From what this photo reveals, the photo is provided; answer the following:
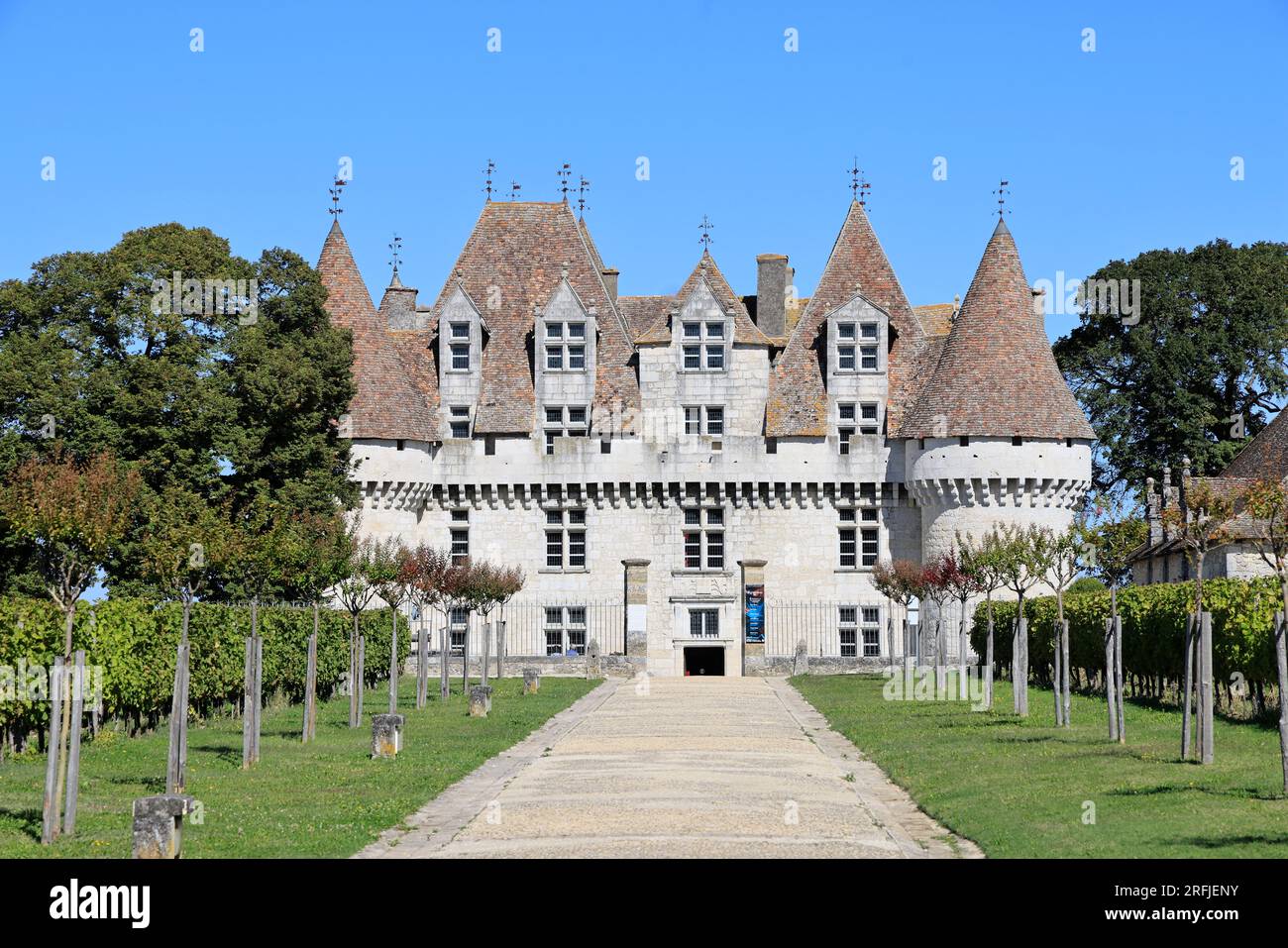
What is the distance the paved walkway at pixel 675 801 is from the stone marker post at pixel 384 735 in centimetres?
133

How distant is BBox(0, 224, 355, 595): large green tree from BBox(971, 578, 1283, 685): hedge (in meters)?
16.9

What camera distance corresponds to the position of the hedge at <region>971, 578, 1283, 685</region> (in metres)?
25.5

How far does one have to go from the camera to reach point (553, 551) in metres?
55.4

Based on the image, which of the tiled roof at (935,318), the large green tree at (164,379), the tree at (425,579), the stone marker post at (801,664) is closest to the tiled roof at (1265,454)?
the tiled roof at (935,318)

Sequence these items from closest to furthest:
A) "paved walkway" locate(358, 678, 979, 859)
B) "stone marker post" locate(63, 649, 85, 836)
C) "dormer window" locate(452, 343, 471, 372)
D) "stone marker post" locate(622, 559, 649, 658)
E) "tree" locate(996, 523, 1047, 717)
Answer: "paved walkway" locate(358, 678, 979, 859), "stone marker post" locate(63, 649, 85, 836), "tree" locate(996, 523, 1047, 717), "stone marker post" locate(622, 559, 649, 658), "dormer window" locate(452, 343, 471, 372)

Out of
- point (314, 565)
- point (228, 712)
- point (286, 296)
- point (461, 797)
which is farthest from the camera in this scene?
point (286, 296)

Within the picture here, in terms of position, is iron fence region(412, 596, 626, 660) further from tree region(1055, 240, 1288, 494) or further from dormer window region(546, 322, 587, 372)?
tree region(1055, 240, 1288, 494)

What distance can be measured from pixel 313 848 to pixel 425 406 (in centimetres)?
4108

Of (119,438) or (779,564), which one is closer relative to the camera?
(119,438)

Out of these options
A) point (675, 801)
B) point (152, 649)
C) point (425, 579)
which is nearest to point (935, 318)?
point (425, 579)

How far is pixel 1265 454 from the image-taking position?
5262cm

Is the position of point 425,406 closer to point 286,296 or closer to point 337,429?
point 337,429

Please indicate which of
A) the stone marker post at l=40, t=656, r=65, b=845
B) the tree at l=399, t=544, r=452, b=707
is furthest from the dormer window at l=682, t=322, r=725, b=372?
the stone marker post at l=40, t=656, r=65, b=845

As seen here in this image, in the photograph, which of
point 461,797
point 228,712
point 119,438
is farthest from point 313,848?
point 119,438
